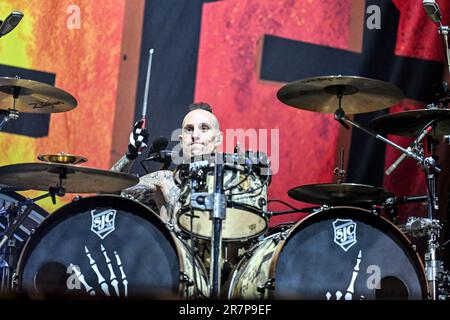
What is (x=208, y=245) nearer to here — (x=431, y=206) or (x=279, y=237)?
(x=279, y=237)

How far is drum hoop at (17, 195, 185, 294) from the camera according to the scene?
285 cm

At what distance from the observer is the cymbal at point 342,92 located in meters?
3.47

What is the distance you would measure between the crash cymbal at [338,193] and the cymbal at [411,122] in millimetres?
350

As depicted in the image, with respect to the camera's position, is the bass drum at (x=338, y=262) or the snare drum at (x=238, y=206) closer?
the bass drum at (x=338, y=262)

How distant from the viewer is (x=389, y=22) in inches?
169

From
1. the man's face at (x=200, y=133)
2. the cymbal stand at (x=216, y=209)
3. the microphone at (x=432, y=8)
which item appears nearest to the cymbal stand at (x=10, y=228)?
the cymbal stand at (x=216, y=209)

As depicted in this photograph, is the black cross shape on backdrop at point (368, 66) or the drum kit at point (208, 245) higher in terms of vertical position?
the black cross shape on backdrop at point (368, 66)

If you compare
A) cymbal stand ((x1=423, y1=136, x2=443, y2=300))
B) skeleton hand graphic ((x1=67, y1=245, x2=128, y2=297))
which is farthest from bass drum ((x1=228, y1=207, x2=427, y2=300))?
skeleton hand graphic ((x1=67, y1=245, x2=128, y2=297))

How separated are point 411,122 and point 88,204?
1.56m

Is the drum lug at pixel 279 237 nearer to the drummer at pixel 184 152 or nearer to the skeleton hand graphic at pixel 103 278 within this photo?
the skeleton hand graphic at pixel 103 278

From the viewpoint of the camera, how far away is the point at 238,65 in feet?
13.8

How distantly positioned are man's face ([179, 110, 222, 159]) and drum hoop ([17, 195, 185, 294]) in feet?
3.19

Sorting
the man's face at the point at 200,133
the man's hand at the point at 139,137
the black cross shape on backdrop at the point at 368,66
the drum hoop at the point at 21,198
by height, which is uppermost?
the black cross shape on backdrop at the point at 368,66
